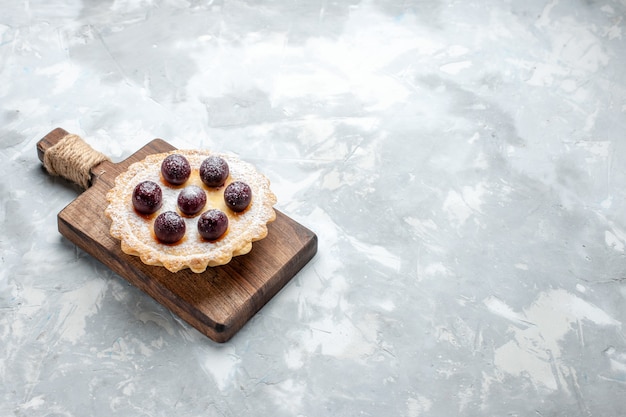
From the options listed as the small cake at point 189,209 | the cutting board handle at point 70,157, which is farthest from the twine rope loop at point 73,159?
the small cake at point 189,209

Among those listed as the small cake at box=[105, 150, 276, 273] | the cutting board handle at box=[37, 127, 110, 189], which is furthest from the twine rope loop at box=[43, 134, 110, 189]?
the small cake at box=[105, 150, 276, 273]

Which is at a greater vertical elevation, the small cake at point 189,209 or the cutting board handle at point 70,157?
the small cake at point 189,209

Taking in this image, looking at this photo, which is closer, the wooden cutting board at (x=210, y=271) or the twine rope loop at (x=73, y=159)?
the wooden cutting board at (x=210, y=271)

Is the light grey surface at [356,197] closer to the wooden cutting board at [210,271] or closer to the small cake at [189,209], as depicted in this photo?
the wooden cutting board at [210,271]

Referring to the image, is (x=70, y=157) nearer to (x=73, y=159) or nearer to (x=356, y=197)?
(x=73, y=159)

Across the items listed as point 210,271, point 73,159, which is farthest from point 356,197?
point 73,159

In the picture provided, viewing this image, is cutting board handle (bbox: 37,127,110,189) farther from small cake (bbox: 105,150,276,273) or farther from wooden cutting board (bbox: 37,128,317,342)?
small cake (bbox: 105,150,276,273)

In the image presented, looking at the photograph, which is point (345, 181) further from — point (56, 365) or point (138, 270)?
point (56, 365)
